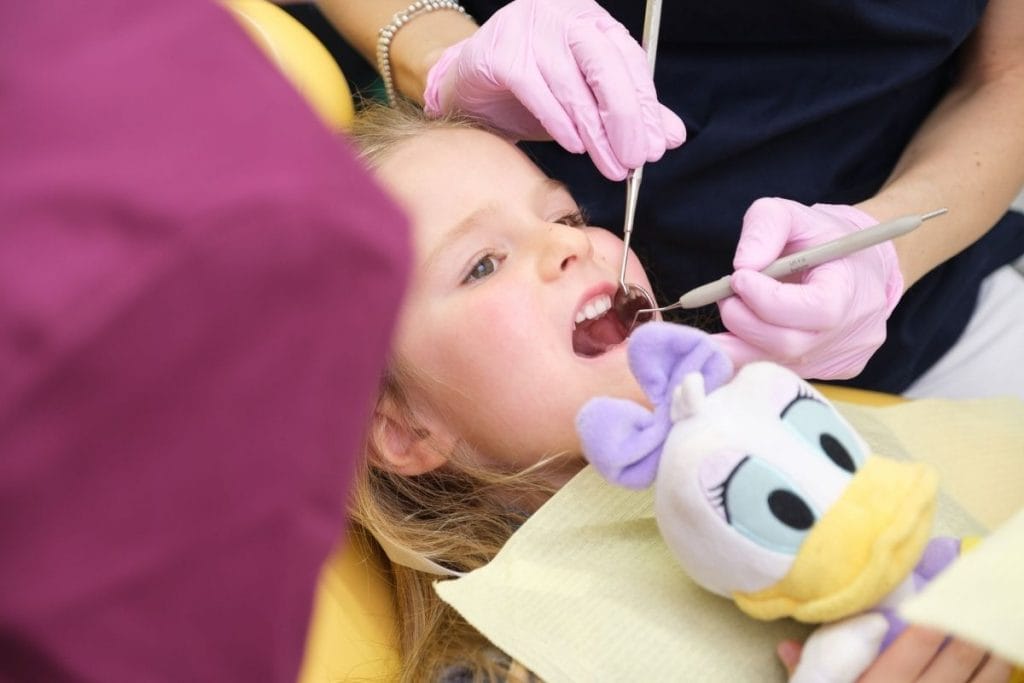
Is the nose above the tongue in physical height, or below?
above

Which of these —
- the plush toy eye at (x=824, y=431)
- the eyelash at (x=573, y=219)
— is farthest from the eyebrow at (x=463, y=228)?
the plush toy eye at (x=824, y=431)

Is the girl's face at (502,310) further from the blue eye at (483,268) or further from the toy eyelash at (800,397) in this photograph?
the toy eyelash at (800,397)

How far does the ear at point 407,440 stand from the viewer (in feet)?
3.75

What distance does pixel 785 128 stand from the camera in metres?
1.31

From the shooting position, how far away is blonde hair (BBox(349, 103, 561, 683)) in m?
1.08

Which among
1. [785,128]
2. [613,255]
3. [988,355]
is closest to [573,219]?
[613,255]

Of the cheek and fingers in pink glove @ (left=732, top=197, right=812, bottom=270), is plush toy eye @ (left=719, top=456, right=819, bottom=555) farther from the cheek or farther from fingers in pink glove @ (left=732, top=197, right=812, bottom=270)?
the cheek

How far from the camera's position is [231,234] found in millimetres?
360

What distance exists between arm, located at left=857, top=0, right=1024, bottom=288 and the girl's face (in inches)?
16.5

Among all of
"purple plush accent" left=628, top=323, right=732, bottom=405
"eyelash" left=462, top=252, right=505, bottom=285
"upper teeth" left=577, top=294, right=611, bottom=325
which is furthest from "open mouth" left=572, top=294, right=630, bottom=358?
"purple plush accent" left=628, top=323, right=732, bottom=405

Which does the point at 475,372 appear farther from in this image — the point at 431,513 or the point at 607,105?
the point at 607,105

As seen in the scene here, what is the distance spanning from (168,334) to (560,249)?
0.76 metres

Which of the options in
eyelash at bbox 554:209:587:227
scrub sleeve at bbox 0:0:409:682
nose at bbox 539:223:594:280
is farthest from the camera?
eyelash at bbox 554:209:587:227

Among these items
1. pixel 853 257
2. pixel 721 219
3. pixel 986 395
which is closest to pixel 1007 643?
pixel 853 257
